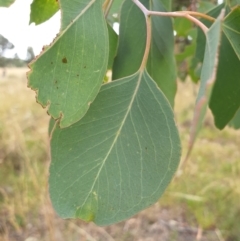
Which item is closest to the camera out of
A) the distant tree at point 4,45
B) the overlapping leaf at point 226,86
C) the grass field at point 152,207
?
the overlapping leaf at point 226,86

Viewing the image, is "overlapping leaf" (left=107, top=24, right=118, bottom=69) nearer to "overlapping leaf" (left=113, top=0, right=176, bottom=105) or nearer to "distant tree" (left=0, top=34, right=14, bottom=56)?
Result: "overlapping leaf" (left=113, top=0, right=176, bottom=105)

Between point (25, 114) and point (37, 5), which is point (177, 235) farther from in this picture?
point (25, 114)

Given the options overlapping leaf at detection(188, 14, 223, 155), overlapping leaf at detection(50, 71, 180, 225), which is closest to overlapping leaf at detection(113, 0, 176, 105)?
overlapping leaf at detection(50, 71, 180, 225)

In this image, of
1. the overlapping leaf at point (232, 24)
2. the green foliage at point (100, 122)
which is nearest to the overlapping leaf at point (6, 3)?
the green foliage at point (100, 122)

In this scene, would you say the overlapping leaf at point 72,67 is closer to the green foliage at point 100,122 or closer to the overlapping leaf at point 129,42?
the green foliage at point 100,122

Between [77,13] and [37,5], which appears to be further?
[37,5]

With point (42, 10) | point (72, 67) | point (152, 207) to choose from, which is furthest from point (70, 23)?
point (152, 207)

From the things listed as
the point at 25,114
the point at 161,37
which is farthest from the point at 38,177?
the point at 161,37
